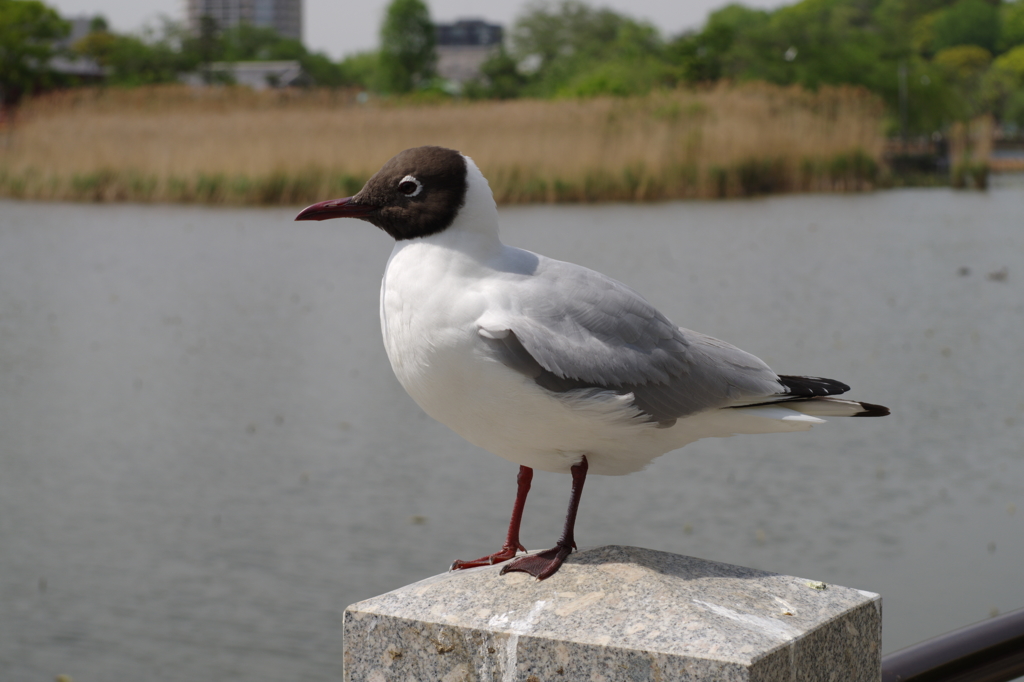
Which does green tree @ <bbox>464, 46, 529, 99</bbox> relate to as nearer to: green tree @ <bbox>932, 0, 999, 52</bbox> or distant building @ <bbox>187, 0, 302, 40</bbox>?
green tree @ <bbox>932, 0, 999, 52</bbox>

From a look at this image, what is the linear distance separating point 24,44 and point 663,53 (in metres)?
29.5

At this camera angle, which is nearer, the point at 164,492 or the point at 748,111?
the point at 164,492

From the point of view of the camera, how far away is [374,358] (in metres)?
10.7

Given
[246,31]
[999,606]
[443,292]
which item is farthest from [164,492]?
[246,31]

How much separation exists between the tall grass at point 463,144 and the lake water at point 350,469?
4.15 metres

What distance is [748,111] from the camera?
2075 cm

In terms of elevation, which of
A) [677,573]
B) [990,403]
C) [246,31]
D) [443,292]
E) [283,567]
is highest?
[246,31]

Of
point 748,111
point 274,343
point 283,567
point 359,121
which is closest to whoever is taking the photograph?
point 283,567

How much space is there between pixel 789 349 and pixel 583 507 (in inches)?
145

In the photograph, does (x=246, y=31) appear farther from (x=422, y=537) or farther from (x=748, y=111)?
(x=422, y=537)

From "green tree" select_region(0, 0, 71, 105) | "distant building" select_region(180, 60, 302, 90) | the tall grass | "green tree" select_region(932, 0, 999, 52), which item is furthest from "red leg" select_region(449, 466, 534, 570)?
"green tree" select_region(932, 0, 999, 52)

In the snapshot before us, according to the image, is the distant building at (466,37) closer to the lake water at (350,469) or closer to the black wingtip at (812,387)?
the lake water at (350,469)

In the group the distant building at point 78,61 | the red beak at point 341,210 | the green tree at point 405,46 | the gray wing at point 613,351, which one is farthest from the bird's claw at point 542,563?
the green tree at point 405,46

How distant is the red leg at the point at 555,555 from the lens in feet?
5.70
